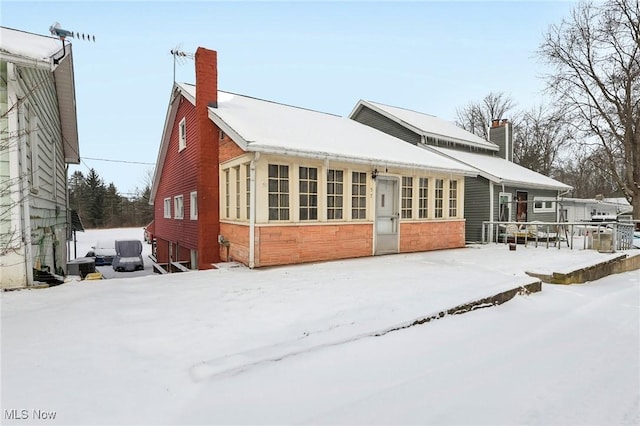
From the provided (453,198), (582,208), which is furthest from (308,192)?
(582,208)

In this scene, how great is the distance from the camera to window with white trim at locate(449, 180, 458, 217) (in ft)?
38.2

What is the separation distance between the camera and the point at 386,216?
32.4 ft

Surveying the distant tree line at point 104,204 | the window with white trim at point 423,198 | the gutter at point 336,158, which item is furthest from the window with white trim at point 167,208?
the distant tree line at point 104,204

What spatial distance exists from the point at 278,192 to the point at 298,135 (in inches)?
82.3

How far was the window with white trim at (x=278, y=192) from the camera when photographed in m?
7.72

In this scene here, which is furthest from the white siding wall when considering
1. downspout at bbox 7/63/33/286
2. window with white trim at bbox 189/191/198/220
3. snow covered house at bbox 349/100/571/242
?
snow covered house at bbox 349/100/571/242

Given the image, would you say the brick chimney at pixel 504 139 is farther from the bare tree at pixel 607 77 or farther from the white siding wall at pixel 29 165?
the white siding wall at pixel 29 165

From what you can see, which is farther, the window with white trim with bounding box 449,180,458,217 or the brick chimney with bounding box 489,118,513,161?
the brick chimney with bounding box 489,118,513,161

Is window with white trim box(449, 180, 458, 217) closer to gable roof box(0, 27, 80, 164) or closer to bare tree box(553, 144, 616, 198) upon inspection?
gable roof box(0, 27, 80, 164)

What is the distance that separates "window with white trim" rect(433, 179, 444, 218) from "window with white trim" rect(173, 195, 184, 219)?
958 centimetres

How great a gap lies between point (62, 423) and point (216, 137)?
322 inches

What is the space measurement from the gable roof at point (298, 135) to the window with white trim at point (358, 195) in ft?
1.56
